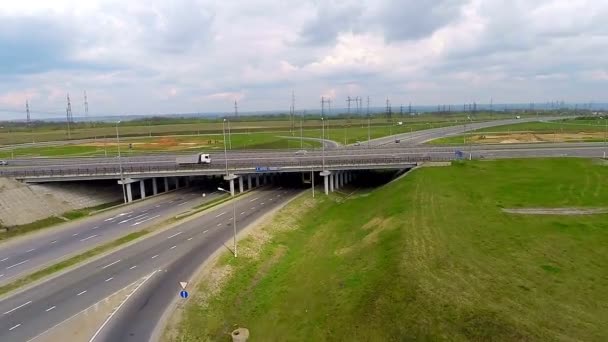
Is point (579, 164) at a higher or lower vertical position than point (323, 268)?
higher

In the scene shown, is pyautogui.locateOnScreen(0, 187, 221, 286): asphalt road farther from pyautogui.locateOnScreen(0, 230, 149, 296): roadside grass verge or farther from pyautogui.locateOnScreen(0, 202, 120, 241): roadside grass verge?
pyautogui.locateOnScreen(0, 202, 120, 241): roadside grass verge

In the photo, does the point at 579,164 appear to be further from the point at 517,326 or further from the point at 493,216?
the point at 517,326

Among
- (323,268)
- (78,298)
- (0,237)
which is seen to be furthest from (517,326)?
(0,237)

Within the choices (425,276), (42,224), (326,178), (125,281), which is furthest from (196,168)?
(425,276)

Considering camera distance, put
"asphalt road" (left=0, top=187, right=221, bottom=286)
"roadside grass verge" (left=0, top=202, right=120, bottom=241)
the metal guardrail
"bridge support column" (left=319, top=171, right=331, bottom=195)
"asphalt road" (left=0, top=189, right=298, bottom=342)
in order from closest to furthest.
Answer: "asphalt road" (left=0, top=189, right=298, bottom=342) → "asphalt road" (left=0, top=187, right=221, bottom=286) → "roadside grass verge" (left=0, top=202, right=120, bottom=241) → the metal guardrail → "bridge support column" (left=319, top=171, right=331, bottom=195)

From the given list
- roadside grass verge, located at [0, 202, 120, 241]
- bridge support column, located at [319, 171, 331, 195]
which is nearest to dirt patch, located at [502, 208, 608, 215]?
bridge support column, located at [319, 171, 331, 195]

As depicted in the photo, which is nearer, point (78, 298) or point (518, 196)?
point (78, 298)

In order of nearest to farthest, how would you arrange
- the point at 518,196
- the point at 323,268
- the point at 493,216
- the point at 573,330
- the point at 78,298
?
the point at 573,330 → the point at 78,298 → the point at 323,268 → the point at 493,216 → the point at 518,196
